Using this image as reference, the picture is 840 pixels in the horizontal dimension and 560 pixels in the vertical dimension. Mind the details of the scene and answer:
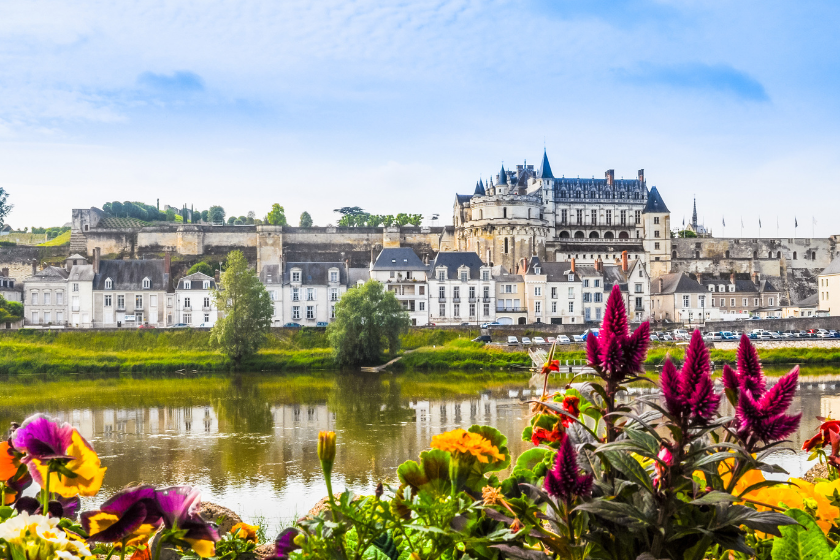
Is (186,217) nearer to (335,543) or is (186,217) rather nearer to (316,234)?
(316,234)

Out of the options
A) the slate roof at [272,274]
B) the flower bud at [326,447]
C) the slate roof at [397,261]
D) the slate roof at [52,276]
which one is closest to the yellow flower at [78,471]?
the flower bud at [326,447]

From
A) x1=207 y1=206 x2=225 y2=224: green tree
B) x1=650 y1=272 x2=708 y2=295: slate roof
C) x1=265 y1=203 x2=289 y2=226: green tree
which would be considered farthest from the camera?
x1=207 y1=206 x2=225 y2=224: green tree

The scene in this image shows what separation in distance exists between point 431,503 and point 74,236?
59043 mm

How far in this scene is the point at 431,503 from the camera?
2377 millimetres

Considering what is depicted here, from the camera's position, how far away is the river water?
1162 cm

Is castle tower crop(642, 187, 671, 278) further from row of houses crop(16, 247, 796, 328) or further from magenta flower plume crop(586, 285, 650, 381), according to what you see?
magenta flower plume crop(586, 285, 650, 381)

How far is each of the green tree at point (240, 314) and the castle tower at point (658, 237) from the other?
3232 cm

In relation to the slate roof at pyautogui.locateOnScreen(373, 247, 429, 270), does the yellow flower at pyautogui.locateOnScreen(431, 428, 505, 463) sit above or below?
below

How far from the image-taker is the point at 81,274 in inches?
1593

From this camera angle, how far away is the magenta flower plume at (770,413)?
168 centimetres

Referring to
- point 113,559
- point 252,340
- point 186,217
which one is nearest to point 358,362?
point 252,340

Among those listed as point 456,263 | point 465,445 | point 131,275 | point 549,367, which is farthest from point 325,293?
point 465,445

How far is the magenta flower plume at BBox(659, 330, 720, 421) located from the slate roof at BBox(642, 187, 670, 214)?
2247 inches

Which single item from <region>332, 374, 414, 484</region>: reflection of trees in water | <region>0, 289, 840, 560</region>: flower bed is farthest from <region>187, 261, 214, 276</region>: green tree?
<region>0, 289, 840, 560</region>: flower bed
